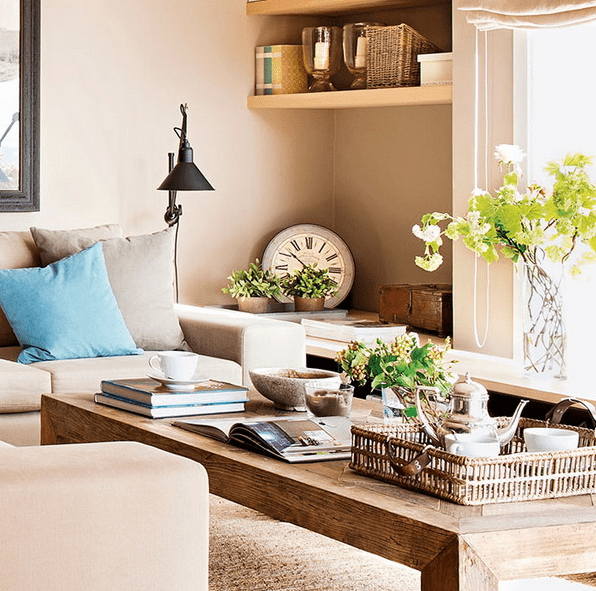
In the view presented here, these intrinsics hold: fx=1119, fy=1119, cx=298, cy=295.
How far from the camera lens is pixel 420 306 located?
450 cm

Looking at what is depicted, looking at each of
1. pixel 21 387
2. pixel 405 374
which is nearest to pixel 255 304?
pixel 21 387

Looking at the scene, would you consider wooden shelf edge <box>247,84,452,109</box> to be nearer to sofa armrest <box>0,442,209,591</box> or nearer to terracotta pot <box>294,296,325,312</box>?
terracotta pot <box>294,296,325,312</box>

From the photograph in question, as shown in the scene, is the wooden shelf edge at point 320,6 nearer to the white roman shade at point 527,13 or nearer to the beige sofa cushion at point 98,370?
the white roman shade at point 527,13

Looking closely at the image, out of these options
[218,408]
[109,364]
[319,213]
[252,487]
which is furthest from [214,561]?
[319,213]

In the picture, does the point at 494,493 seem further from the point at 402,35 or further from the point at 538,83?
the point at 402,35

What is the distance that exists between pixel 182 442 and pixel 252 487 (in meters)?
0.30

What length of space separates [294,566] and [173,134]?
2.62m

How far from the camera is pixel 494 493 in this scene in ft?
6.54

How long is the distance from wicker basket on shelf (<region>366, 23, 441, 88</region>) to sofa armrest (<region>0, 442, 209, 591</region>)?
10.5 ft

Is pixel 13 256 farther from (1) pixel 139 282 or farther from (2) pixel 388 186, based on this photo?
(2) pixel 388 186

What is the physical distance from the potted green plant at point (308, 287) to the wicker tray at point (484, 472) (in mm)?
2716

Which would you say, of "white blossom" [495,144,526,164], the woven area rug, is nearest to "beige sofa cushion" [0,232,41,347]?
the woven area rug

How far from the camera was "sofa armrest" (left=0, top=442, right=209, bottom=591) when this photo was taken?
146 centimetres

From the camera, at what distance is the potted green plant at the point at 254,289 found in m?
4.91
